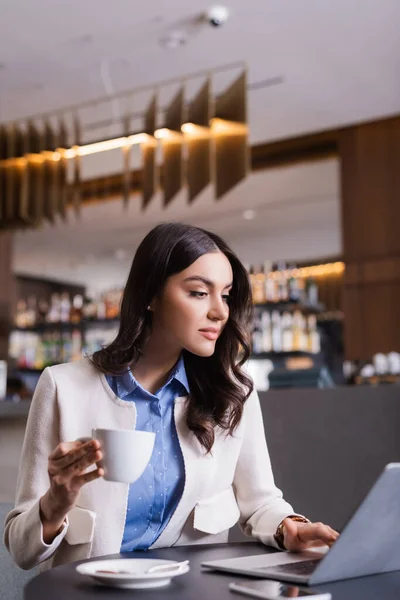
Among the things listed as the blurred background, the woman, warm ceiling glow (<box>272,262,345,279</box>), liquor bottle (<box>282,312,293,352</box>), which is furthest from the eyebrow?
warm ceiling glow (<box>272,262,345,279</box>)

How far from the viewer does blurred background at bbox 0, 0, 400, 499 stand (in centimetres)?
455

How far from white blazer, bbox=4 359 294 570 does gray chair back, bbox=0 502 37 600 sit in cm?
7

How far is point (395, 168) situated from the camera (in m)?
6.31

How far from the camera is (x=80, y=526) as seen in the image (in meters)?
1.35

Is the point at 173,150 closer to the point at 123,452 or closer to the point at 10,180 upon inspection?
the point at 10,180

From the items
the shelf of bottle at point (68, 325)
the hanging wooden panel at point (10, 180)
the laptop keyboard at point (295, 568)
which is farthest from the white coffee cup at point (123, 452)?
the shelf of bottle at point (68, 325)

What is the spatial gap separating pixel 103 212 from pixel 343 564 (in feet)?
26.4

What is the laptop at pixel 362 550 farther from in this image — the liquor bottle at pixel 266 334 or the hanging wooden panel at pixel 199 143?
Result: the liquor bottle at pixel 266 334

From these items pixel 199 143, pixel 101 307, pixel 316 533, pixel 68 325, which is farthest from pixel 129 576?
pixel 101 307

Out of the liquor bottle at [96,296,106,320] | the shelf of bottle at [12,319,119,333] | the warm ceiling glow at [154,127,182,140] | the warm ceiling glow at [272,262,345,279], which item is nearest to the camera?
the warm ceiling glow at [154,127,182,140]

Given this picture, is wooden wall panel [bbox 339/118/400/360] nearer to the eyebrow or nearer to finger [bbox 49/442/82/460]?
the eyebrow

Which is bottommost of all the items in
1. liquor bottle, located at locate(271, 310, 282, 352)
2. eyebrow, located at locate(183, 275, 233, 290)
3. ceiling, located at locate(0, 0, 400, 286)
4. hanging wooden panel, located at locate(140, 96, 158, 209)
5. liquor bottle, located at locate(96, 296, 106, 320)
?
liquor bottle, located at locate(271, 310, 282, 352)

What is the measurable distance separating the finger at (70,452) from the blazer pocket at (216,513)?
49 centimetres

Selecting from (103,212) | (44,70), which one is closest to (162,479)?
(44,70)
